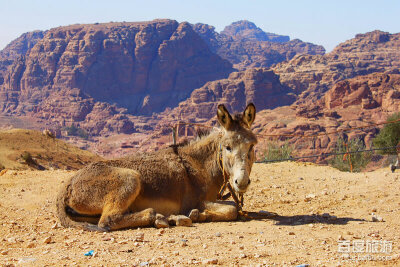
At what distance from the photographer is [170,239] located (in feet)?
20.1

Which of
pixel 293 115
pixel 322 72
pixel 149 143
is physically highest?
pixel 322 72

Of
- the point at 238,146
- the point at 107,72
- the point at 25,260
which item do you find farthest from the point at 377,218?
the point at 107,72

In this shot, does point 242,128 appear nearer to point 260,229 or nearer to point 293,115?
point 260,229

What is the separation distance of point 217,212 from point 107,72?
18537 centimetres

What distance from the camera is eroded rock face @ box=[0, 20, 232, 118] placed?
177 m

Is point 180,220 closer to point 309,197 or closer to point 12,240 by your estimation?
point 12,240

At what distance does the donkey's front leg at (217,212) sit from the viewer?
777 centimetres

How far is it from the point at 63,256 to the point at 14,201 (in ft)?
20.7

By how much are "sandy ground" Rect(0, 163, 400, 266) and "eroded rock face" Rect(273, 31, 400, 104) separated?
430 feet

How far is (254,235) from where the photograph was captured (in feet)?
21.4

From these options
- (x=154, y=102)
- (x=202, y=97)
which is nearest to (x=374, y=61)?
(x=202, y=97)

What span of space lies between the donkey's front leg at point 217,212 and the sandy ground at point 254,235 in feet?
0.72

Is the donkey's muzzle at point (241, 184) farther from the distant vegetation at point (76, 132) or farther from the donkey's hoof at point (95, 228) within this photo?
the distant vegetation at point (76, 132)

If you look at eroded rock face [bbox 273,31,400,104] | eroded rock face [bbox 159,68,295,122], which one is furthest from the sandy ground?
eroded rock face [bbox 273,31,400,104]
